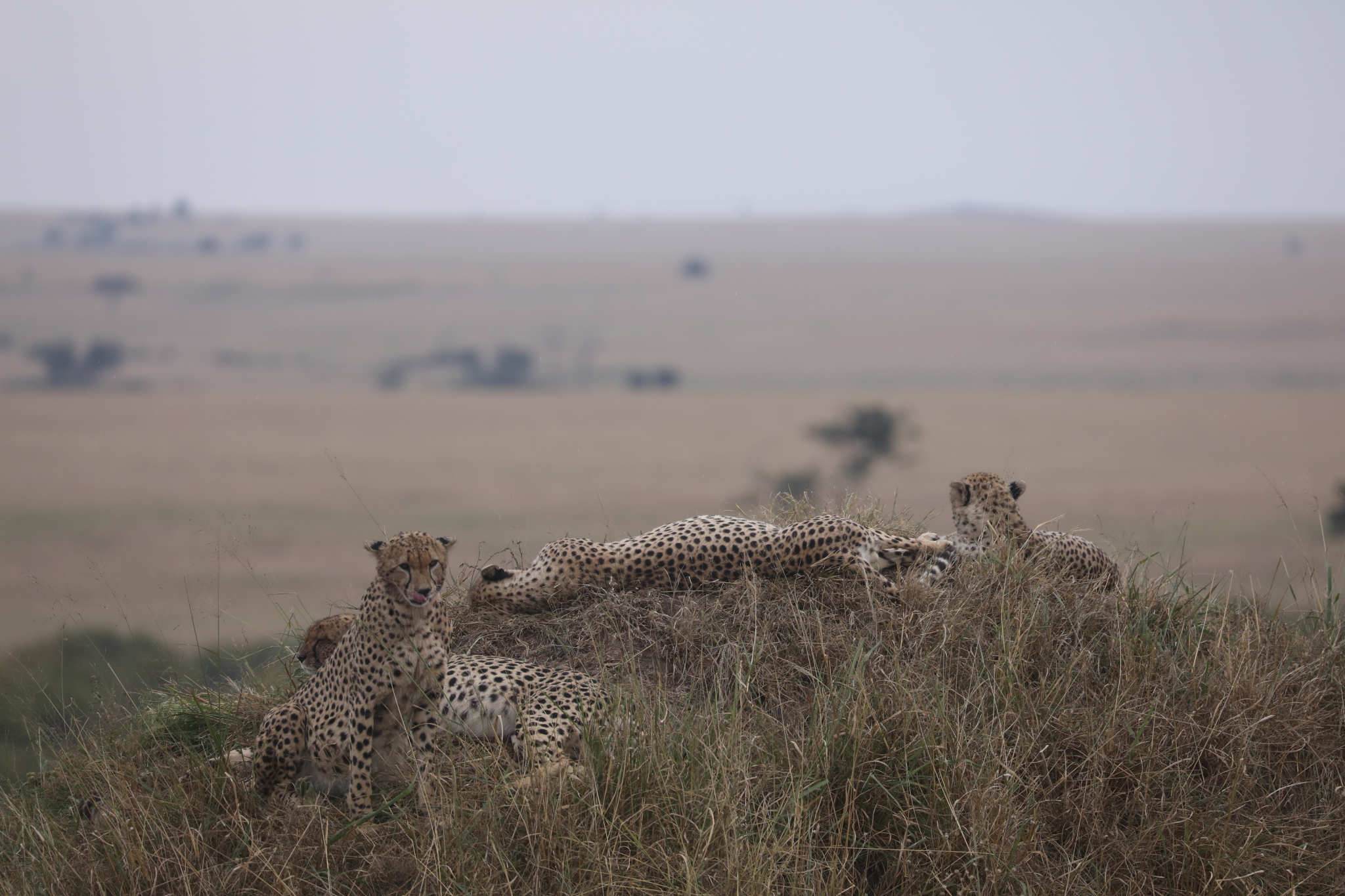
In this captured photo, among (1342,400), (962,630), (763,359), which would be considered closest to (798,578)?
(962,630)

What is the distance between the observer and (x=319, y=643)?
3.99 metres

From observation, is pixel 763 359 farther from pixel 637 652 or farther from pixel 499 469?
pixel 637 652

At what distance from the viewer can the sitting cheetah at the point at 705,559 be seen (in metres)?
4.23

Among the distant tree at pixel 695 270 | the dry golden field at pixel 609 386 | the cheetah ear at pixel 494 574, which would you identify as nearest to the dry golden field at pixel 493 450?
the dry golden field at pixel 609 386

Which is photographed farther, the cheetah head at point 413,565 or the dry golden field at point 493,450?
the dry golden field at point 493,450

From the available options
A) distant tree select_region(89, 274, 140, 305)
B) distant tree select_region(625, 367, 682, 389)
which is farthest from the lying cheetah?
distant tree select_region(89, 274, 140, 305)

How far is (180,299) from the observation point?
5172cm

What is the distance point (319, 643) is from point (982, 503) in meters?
2.48

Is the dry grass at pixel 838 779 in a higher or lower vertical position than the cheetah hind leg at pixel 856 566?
lower

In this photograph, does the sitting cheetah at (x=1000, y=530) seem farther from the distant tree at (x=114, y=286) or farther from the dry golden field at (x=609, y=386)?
the distant tree at (x=114, y=286)

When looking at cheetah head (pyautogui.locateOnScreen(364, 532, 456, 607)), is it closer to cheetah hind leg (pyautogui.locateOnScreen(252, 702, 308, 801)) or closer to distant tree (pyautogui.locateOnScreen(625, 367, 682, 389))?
cheetah hind leg (pyautogui.locateOnScreen(252, 702, 308, 801))

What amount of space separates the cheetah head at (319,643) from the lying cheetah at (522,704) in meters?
0.14

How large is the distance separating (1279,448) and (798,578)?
3138 cm

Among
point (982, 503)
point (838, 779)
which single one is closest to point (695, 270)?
point (982, 503)
